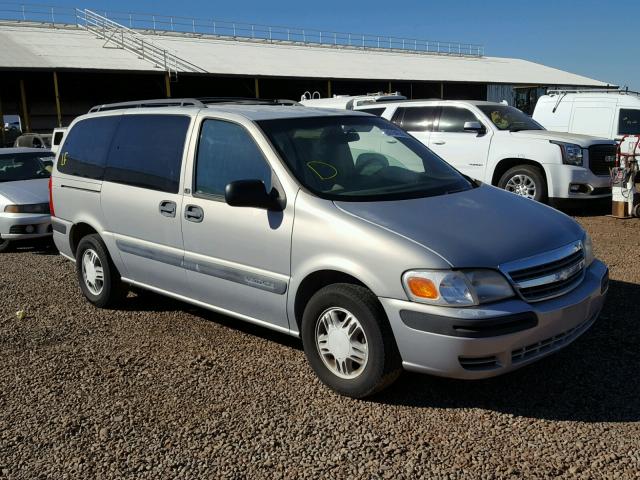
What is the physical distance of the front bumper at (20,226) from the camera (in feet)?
28.3

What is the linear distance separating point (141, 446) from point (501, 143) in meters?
8.29

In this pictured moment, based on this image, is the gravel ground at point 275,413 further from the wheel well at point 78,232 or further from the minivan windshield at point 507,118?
the minivan windshield at point 507,118

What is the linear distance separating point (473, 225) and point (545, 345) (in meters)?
0.77

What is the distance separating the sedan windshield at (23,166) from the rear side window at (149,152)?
16.7 ft

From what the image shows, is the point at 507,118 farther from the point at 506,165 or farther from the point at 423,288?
the point at 423,288

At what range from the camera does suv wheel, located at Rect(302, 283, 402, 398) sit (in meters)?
3.48

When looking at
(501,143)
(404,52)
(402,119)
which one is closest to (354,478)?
(501,143)

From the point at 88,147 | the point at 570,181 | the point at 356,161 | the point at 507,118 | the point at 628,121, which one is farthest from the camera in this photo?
the point at 628,121

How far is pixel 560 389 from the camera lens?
3777 millimetres

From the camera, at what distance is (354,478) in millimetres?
2969

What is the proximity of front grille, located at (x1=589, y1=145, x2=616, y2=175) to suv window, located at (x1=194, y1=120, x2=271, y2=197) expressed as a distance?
283 inches

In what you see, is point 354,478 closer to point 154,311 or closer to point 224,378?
point 224,378

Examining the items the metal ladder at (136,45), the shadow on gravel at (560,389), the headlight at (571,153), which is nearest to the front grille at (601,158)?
the headlight at (571,153)

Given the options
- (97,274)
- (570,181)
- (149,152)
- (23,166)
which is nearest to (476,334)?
(149,152)
